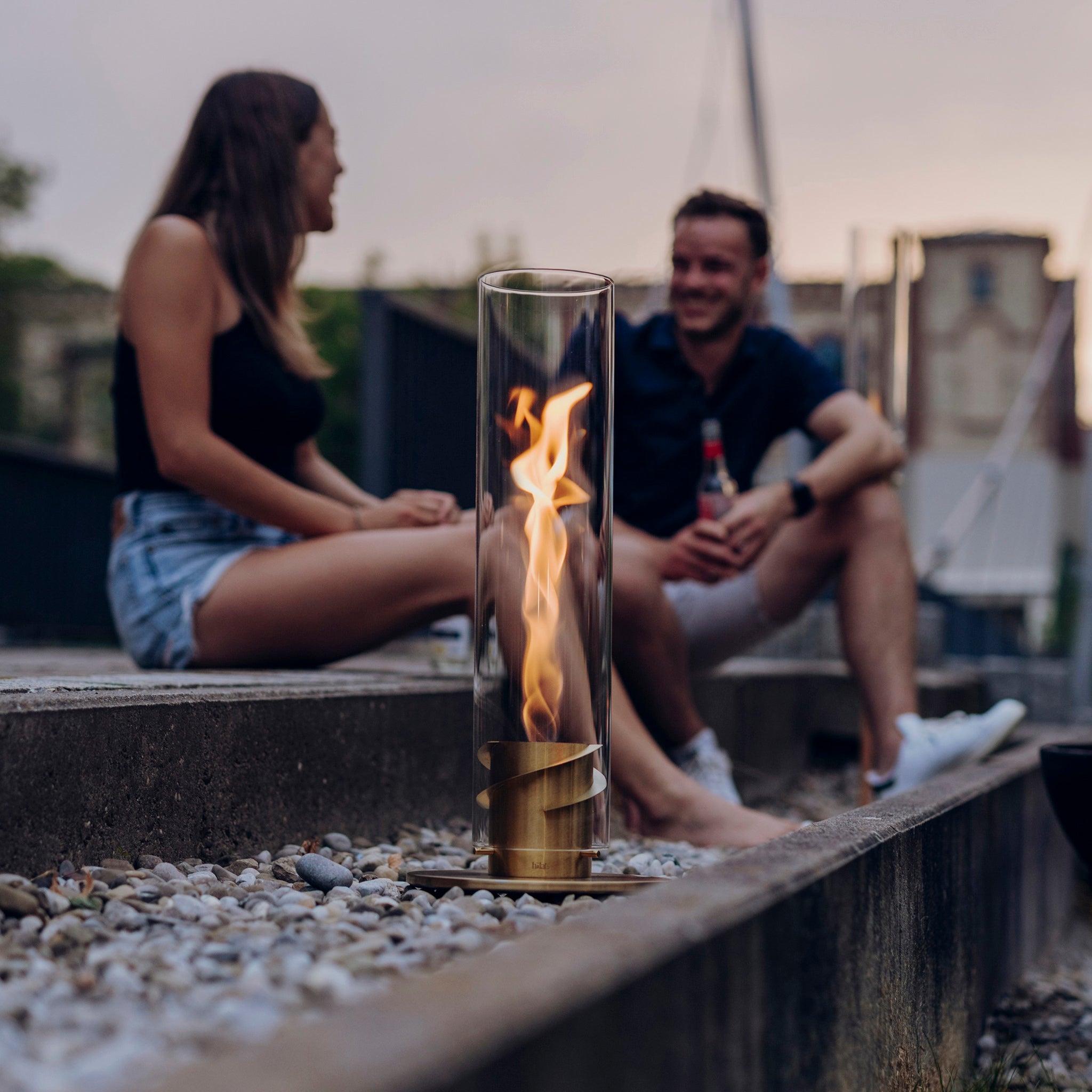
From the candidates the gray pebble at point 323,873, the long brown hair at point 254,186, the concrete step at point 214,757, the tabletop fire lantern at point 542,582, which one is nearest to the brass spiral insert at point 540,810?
the tabletop fire lantern at point 542,582

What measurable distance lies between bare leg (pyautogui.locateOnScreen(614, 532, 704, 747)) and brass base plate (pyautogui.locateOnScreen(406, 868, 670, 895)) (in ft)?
2.97

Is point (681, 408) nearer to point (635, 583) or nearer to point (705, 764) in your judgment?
point (635, 583)

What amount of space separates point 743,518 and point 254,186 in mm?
1152

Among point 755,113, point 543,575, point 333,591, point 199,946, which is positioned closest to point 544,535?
point 543,575

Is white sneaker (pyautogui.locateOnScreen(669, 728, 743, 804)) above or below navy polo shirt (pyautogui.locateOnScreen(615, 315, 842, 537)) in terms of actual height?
below

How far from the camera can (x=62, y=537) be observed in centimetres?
632

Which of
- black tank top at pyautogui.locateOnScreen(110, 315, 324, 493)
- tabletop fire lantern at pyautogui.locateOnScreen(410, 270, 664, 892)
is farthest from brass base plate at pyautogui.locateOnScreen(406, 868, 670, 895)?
black tank top at pyautogui.locateOnScreen(110, 315, 324, 493)

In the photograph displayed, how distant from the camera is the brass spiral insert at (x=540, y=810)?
133 cm

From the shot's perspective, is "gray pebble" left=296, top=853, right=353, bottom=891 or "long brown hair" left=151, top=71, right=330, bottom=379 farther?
"long brown hair" left=151, top=71, right=330, bottom=379

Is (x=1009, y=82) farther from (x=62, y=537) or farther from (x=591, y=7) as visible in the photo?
(x=62, y=537)

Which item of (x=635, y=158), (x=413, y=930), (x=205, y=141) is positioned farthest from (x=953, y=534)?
(x=413, y=930)

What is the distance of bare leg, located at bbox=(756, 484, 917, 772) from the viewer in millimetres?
2559

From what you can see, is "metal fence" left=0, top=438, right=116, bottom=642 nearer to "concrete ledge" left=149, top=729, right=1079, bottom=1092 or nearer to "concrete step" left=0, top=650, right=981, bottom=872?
"concrete step" left=0, top=650, right=981, bottom=872

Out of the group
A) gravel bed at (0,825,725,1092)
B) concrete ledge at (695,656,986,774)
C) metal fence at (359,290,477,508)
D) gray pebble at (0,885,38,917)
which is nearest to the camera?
gravel bed at (0,825,725,1092)
